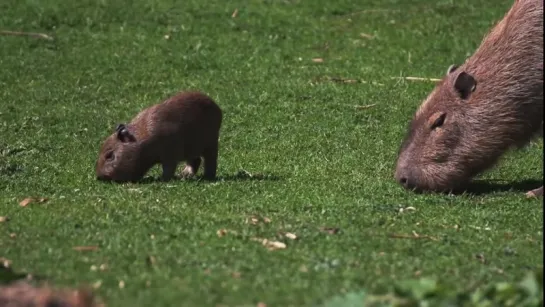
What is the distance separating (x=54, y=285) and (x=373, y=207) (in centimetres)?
347

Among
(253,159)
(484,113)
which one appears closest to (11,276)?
(484,113)

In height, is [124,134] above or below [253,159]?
above

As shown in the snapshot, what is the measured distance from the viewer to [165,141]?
1105 centimetres

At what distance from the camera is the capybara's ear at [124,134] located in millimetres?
11102

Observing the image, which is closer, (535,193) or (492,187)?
(535,193)

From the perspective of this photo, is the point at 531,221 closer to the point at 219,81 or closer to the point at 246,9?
the point at 219,81

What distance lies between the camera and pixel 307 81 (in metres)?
14.6

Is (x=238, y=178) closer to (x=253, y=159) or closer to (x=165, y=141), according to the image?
(x=165, y=141)

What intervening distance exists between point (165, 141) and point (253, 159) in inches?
42.8

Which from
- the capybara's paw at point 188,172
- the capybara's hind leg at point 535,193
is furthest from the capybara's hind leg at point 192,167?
the capybara's hind leg at point 535,193

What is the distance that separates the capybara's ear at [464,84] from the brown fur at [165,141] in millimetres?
2189

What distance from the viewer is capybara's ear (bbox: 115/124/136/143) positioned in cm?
1110

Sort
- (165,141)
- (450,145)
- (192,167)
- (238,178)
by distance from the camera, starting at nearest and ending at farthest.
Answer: (450,145), (238,178), (165,141), (192,167)

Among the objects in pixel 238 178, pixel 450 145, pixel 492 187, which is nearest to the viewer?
pixel 450 145
